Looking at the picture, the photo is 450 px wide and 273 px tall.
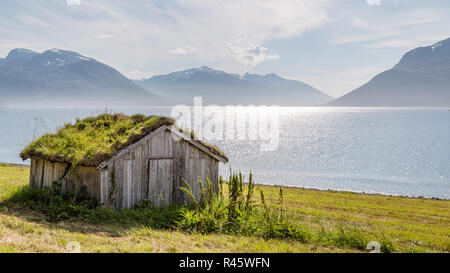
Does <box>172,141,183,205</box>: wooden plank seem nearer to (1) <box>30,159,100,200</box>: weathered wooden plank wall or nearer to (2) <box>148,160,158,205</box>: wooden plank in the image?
(2) <box>148,160,158,205</box>: wooden plank

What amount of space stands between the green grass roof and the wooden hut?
5.4 inches

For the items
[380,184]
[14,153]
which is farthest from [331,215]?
[14,153]

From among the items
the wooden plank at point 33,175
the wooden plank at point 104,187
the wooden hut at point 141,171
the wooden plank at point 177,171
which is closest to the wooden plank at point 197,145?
the wooden hut at point 141,171

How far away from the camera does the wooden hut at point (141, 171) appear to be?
42.6ft

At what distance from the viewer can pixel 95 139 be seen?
1446cm

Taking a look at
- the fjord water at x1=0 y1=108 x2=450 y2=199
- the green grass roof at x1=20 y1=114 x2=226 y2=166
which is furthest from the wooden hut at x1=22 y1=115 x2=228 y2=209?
the fjord water at x1=0 y1=108 x2=450 y2=199

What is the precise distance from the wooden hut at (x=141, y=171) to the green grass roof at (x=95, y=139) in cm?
14

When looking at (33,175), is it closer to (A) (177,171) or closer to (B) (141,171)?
(B) (141,171)

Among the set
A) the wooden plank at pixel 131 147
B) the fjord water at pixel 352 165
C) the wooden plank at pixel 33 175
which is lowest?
the fjord water at pixel 352 165

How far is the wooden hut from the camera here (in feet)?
42.6

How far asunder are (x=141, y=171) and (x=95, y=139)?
2570 mm

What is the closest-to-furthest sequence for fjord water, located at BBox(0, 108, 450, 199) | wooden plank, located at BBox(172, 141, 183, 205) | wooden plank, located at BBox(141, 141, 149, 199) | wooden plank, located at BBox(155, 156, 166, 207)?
wooden plank, located at BBox(141, 141, 149, 199)
wooden plank, located at BBox(155, 156, 166, 207)
wooden plank, located at BBox(172, 141, 183, 205)
fjord water, located at BBox(0, 108, 450, 199)

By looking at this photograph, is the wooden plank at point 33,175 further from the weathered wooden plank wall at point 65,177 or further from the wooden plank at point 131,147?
the wooden plank at point 131,147

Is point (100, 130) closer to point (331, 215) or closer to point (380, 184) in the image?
point (331, 215)
